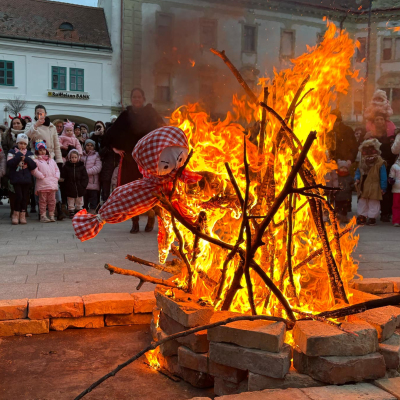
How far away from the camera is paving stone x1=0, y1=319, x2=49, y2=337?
11.2ft

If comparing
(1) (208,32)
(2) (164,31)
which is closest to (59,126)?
(2) (164,31)

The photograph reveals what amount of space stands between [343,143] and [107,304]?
8387 mm

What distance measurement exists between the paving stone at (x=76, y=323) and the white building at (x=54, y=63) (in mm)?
23608

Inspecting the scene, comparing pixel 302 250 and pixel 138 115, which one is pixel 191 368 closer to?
pixel 302 250

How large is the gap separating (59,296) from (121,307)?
626mm

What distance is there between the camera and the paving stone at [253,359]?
2.40m

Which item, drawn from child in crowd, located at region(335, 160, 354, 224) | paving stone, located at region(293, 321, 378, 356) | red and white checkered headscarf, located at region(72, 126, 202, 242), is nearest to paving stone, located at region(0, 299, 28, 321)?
red and white checkered headscarf, located at region(72, 126, 202, 242)

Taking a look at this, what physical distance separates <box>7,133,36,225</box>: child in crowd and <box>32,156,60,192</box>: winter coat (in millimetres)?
153

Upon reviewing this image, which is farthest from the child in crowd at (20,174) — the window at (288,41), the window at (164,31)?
the window at (288,41)

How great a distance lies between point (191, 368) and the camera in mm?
2725

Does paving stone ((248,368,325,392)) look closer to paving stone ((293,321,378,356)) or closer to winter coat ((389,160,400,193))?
paving stone ((293,321,378,356))

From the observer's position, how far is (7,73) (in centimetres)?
2686

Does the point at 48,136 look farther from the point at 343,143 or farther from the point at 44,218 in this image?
the point at 343,143

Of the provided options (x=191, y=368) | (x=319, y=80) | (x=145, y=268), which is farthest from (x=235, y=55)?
(x=191, y=368)
